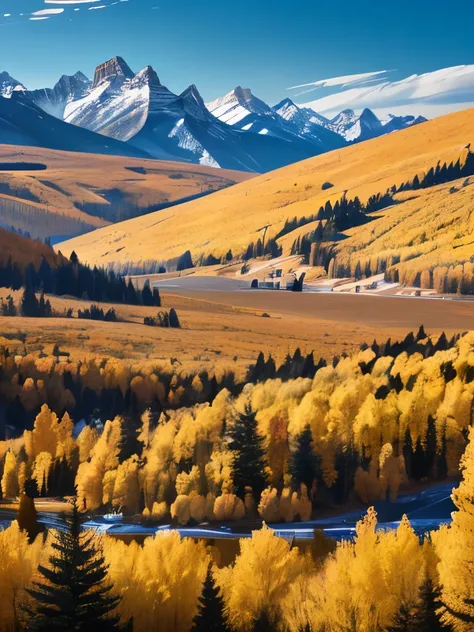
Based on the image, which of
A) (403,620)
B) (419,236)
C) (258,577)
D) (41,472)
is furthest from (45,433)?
(419,236)

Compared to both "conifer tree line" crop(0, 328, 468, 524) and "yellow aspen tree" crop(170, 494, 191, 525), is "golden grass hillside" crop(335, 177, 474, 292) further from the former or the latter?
"yellow aspen tree" crop(170, 494, 191, 525)

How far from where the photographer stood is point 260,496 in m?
52.1

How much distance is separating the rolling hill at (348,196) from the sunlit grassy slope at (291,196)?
23cm

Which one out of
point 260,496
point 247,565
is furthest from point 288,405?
point 247,565

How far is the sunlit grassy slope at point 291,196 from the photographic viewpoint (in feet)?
456

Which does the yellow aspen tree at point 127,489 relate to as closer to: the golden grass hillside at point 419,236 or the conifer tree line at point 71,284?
the conifer tree line at point 71,284

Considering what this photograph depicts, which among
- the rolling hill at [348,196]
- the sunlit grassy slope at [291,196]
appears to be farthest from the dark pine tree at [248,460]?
the sunlit grassy slope at [291,196]

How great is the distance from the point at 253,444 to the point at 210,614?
16.5 m

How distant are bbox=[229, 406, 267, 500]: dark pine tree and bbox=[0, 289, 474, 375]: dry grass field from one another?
8025 millimetres

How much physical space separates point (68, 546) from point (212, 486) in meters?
14.9

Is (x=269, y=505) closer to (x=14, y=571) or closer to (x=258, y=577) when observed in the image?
(x=258, y=577)

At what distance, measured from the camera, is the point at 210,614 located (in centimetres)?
3681

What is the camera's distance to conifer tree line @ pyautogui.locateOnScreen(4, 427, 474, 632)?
120 ft

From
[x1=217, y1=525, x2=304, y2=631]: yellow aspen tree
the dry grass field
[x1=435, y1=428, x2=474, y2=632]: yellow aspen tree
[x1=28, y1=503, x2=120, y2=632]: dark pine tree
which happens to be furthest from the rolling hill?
[x1=28, y1=503, x2=120, y2=632]: dark pine tree
